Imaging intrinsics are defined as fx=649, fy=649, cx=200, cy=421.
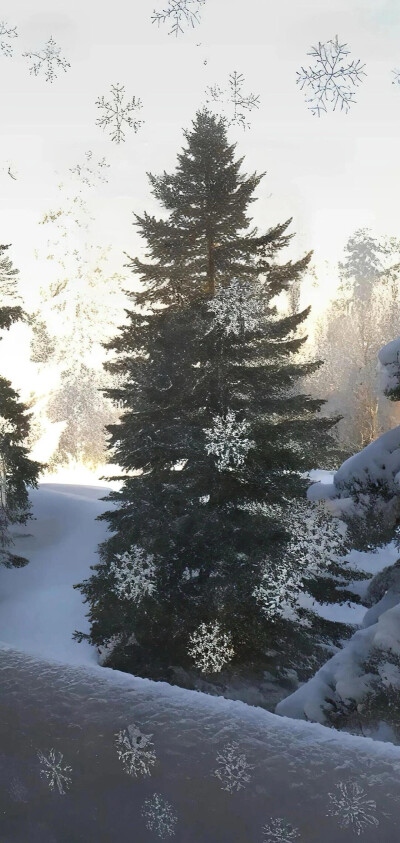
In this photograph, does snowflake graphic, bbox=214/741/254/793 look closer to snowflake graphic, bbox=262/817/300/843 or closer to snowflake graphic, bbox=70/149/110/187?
snowflake graphic, bbox=262/817/300/843

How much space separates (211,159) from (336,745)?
39.1 ft

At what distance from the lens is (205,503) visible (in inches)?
401

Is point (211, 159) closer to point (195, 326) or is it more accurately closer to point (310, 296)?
point (195, 326)

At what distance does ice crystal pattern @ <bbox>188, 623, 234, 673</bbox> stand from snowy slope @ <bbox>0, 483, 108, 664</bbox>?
2505 mm

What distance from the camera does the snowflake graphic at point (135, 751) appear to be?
1.61 meters
